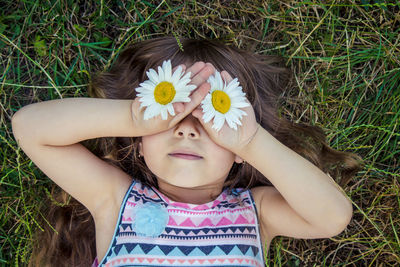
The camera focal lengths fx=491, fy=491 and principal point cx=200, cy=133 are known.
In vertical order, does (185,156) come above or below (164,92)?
below

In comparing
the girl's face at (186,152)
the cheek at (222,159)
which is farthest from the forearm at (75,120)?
the cheek at (222,159)

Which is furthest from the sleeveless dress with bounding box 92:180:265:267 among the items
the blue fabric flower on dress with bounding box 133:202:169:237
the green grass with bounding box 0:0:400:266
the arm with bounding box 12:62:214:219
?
the green grass with bounding box 0:0:400:266

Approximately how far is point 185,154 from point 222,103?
322 millimetres

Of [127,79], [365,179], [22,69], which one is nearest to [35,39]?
[22,69]

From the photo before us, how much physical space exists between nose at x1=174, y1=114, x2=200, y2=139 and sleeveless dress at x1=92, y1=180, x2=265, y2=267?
436 mm

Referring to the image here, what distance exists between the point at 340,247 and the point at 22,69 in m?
2.14

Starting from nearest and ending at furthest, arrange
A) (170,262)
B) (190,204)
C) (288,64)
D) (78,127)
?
(78,127) < (170,262) < (190,204) < (288,64)

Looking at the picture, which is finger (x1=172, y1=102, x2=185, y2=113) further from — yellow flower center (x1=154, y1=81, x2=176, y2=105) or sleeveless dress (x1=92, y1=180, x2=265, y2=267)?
sleeveless dress (x1=92, y1=180, x2=265, y2=267)

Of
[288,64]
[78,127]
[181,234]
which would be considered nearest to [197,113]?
[78,127]

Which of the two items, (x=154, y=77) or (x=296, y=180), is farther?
(x=296, y=180)

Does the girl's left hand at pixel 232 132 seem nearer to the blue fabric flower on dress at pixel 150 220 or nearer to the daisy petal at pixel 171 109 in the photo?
the daisy petal at pixel 171 109

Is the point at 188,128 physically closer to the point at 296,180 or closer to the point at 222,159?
the point at 222,159

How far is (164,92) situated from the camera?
195 cm

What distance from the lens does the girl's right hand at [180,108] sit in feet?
6.64
